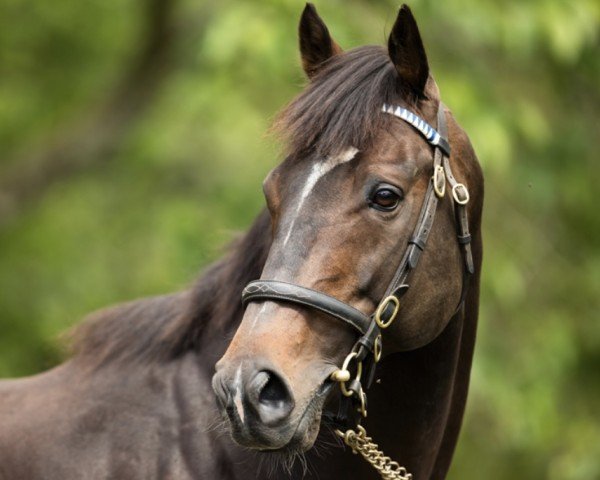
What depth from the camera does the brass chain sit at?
3105 millimetres

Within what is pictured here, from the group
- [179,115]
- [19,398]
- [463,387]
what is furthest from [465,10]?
[179,115]

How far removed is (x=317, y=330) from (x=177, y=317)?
806 mm

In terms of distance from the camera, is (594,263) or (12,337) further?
(12,337)

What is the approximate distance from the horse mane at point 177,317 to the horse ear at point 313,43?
537 millimetres

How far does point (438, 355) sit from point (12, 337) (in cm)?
870

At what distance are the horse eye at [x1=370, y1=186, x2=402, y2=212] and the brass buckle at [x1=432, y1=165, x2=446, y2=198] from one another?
0.15 meters

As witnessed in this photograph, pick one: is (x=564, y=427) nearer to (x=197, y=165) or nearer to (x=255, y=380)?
(x=197, y=165)

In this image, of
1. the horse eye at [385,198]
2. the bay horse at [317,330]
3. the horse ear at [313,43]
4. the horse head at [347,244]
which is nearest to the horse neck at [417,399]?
the bay horse at [317,330]

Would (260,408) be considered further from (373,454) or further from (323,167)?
(323,167)

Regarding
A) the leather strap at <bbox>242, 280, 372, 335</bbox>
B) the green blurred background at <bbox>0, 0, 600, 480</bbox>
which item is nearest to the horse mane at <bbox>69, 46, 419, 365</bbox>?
the green blurred background at <bbox>0, 0, 600, 480</bbox>

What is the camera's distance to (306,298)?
2.84 metres

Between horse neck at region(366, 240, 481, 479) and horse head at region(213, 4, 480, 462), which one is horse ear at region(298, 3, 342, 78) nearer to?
horse head at region(213, 4, 480, 462)

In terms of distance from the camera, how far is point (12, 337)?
11258 mm

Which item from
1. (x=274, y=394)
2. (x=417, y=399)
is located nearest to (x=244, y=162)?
(x=417, y=399)
